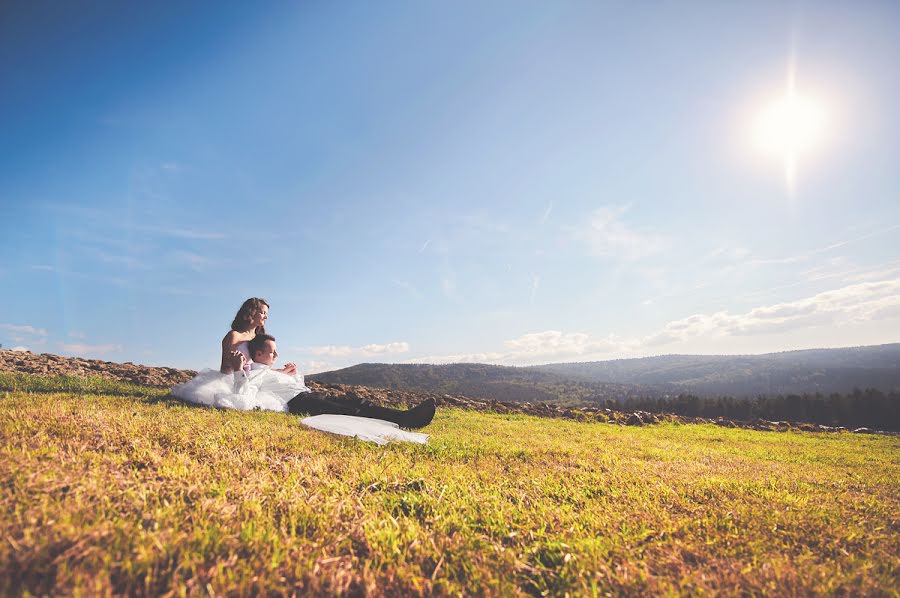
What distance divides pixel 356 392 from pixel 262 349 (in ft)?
19.2

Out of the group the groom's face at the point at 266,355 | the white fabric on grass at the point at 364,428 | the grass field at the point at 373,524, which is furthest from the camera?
the groom's face at the point at 266,355

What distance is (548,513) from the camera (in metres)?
3.49

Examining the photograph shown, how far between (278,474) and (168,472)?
0.92m

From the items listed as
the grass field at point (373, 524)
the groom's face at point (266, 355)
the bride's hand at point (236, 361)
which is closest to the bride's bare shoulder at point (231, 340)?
the bride's hand at point (236, 361)

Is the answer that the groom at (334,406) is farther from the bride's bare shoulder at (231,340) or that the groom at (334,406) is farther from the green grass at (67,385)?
the green grass at (67,385)

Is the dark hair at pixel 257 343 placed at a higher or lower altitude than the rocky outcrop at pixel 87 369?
higher

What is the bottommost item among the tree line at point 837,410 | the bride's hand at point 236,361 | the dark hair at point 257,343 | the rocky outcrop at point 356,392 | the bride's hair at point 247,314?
the tree line at point 837,410

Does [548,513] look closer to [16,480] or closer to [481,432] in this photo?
[16,480]

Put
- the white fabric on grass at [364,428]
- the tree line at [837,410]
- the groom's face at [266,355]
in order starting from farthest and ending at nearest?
the tree line at [837,410], the groom's face at [266,355], the white fabric on grass at [364,428]

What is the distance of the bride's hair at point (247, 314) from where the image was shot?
1002 centimetres

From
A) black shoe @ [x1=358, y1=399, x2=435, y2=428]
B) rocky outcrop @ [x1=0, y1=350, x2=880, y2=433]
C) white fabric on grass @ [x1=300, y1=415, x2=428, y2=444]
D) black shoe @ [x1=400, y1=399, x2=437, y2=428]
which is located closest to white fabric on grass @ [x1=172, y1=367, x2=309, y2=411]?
rocky outcrop @ [x1=0, y1=350, x2=880, y2=433]

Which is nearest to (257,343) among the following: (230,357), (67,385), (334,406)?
(230,357)

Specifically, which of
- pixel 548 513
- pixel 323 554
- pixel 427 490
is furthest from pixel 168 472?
pixel 548 513

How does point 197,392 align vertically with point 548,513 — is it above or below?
above
